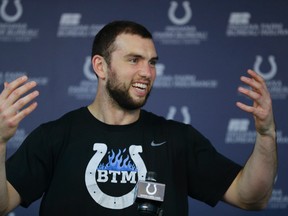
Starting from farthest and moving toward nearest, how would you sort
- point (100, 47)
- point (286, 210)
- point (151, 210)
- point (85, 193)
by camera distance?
point (286, 210) < point (100, 47) < point (85, 193) < point (151, 210)

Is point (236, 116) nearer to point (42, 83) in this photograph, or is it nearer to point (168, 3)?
point (168, 3)

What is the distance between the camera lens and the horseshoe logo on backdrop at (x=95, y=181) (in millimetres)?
2430

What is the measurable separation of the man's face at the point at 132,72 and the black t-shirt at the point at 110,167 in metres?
0.13

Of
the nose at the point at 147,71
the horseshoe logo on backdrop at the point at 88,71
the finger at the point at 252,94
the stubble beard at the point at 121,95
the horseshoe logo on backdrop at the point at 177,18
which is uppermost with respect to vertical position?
the horseshoe logo on backdrop at the point at 177,18

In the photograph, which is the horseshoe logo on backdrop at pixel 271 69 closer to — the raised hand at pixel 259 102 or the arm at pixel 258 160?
the arm at pixel 258 160

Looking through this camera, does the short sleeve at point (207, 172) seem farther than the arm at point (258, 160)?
Yes

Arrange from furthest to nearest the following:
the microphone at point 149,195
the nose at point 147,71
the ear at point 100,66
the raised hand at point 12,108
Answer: the ear at point 100,66 < the nose at point 147,71 < the raised hand at point 12,108 < the microphone at point 149,195

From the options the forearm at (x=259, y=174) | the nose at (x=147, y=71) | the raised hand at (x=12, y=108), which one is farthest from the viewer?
the nose at (x=147, y=71)

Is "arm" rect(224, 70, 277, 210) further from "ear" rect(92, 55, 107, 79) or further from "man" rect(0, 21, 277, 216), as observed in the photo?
"ear" rect(92, 55, 107, 79)

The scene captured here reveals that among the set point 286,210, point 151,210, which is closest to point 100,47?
point 151,210

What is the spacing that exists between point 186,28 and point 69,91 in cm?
106

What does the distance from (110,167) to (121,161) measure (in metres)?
0.05

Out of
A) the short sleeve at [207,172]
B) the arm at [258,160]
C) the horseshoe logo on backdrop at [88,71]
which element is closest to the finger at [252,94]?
the arm at [258,160]

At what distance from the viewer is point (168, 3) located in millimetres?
5000
